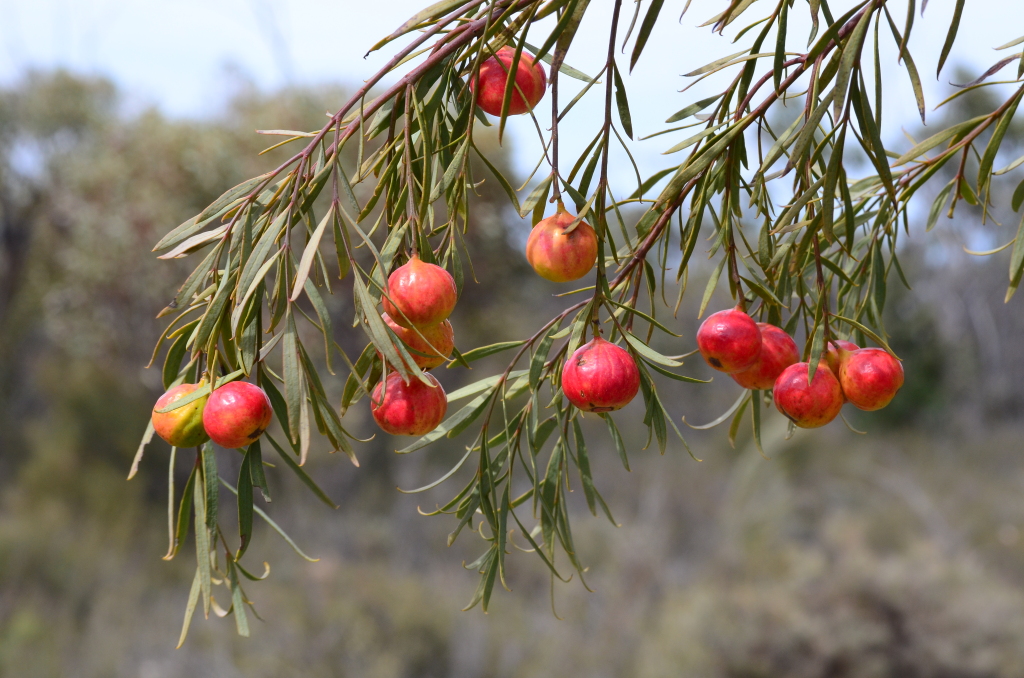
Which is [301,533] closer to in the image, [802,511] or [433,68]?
[802,511]

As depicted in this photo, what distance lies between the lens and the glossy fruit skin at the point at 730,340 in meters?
0.44

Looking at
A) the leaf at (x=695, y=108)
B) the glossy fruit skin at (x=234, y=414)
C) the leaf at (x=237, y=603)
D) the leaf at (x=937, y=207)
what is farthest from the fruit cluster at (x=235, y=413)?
the leaf at (x=937, y=207)

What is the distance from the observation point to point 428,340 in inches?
16.8

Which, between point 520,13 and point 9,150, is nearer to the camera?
point 520,13

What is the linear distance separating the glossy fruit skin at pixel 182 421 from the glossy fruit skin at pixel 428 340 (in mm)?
106

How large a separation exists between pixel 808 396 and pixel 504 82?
0.86 ft

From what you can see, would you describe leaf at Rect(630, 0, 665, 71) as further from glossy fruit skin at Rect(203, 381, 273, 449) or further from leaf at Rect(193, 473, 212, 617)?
leaf at Rect(193, 473, 212, 617)

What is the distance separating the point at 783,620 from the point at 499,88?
2.36m

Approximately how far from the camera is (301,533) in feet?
13.3

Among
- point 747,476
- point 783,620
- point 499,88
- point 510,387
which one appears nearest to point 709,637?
point 783,620

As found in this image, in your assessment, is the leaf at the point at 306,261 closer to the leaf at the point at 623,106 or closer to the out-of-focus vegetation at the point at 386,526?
the leaf at the point at 623,106

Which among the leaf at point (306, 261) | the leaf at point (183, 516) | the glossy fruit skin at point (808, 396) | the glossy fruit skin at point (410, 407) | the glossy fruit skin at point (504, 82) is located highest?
the glossy fruit skin at point (504, 82)

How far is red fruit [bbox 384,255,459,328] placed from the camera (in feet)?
Answer: 1.21

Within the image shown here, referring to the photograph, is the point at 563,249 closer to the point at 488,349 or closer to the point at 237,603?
the point at 488,349
